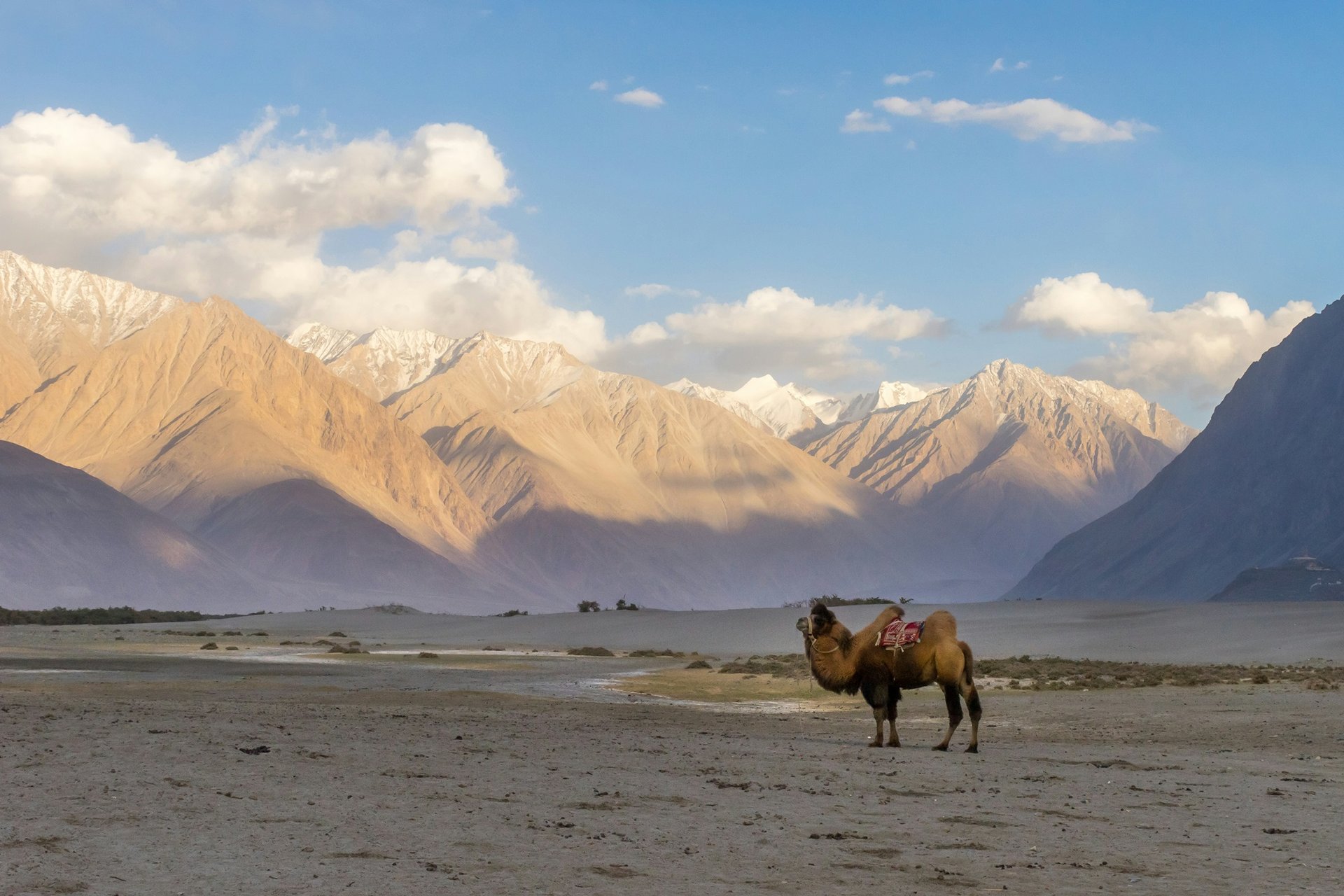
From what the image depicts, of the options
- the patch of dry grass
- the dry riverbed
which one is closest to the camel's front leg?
the dry riverbed

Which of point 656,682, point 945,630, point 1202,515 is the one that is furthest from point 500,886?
point 1202,515

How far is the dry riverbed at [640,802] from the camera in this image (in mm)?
9445

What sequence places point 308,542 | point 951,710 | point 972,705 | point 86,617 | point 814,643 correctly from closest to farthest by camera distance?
1. point 972,705
2. point 951,710
3. point 814,643
4. point 86,617
5. point 308,542

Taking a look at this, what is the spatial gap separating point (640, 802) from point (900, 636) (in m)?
5.58

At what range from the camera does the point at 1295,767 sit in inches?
624

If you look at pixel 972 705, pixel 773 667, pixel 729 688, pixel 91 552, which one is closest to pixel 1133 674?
pixel 773 667

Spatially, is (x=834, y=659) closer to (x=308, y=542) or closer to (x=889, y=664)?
(x=889, y=664)

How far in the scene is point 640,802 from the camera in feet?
41.1

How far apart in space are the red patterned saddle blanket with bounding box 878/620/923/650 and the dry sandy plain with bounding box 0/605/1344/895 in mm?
1268

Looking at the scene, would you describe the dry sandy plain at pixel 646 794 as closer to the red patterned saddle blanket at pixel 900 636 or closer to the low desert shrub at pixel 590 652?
the red patterned saddle blanket at pixel 900 636

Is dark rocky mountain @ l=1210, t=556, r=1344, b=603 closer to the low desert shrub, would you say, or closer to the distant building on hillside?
the distant building on hillside

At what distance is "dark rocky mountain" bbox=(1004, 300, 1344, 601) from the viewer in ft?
488

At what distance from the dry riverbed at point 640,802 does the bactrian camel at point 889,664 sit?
2.05 feet

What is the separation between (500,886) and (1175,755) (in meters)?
10.8
